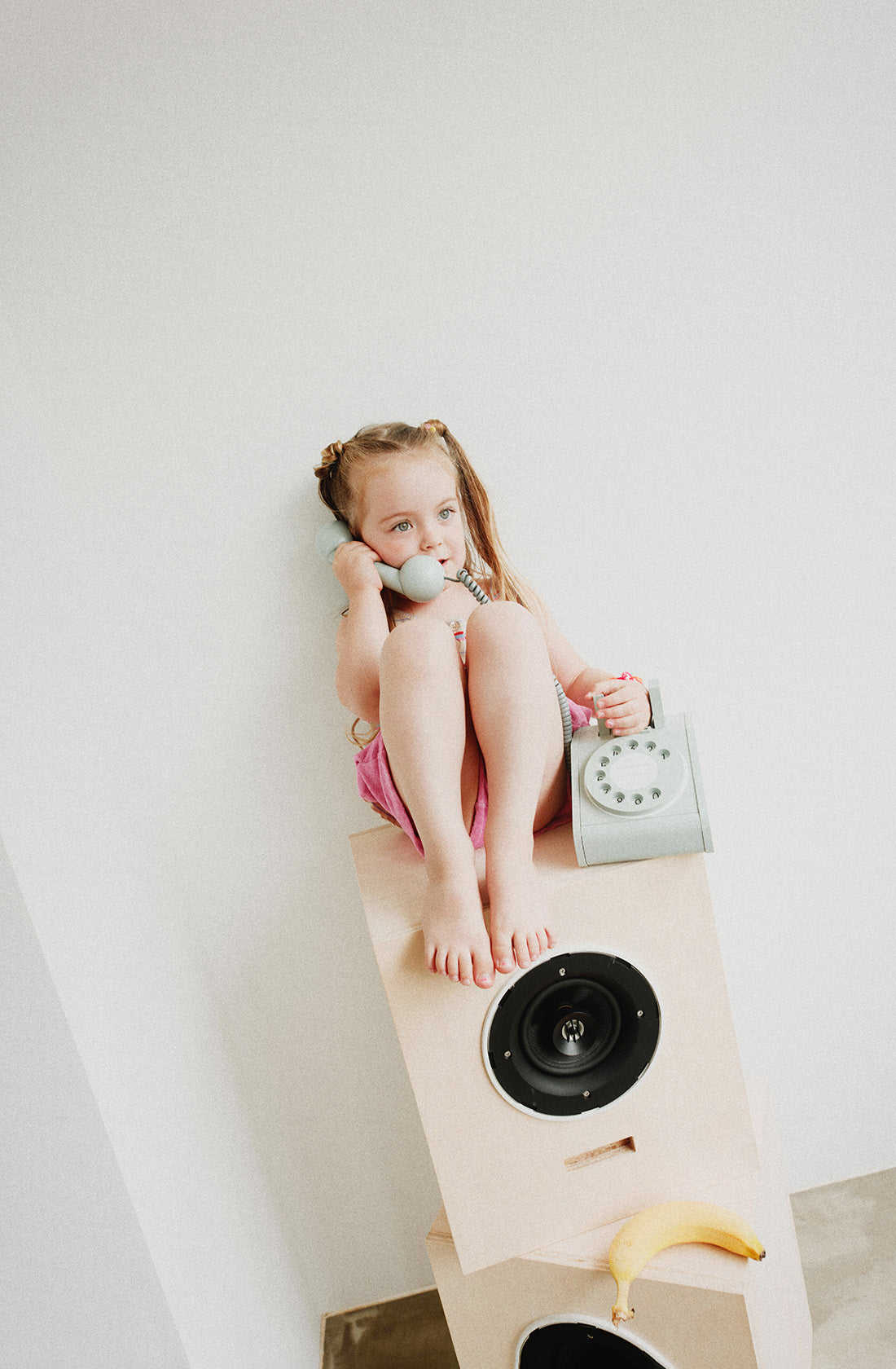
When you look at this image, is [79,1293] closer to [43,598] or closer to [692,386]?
[43,598]

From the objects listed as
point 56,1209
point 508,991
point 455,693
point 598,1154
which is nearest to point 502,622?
point 455,693

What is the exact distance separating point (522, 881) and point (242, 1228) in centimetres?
71

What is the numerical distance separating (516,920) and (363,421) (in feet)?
2.55

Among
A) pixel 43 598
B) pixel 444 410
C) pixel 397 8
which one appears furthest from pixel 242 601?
pixel 397 8

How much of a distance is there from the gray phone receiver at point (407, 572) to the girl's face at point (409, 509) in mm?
22

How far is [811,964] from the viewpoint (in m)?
1.49

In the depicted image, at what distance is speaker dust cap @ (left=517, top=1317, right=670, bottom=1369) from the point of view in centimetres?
101

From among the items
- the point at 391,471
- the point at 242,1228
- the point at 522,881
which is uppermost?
the point at 391,471

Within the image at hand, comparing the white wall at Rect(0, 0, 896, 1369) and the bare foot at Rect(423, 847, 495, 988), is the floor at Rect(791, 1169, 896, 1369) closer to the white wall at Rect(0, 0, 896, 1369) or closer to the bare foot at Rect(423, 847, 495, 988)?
the white wall at Rect(0, 0, 896, 1369)

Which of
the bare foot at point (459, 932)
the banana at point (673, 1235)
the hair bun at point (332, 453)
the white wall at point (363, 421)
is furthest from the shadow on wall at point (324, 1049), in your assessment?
the banana at point (673, 1235)

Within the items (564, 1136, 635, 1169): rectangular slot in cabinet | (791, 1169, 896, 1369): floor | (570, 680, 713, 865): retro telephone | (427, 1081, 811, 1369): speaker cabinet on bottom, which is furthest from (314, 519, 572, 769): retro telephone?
(791, 1169, 896, 1369): floor

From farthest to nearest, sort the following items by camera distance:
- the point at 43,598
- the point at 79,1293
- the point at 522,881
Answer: the point at 43,598 < the point at 522,881 < the point at 79,1293

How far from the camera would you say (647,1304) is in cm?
98

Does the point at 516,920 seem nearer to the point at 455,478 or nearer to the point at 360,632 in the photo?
the point at 360,632
